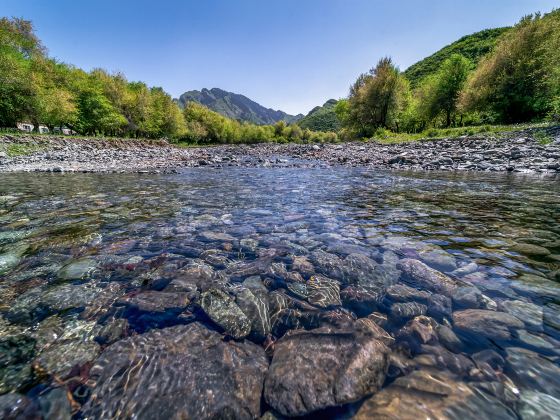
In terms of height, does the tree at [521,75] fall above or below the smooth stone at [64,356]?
above

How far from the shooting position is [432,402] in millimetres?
1508

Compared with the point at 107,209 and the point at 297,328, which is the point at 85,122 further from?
the point at 297,328

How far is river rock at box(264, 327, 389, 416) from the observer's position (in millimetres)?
1590

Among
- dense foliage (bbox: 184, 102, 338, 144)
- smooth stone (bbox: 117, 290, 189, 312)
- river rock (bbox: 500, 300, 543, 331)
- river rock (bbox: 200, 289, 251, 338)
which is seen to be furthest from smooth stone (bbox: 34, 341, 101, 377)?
dense foliage (bbox: 184, 102, 338, 144)

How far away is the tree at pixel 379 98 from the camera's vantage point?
142 feet

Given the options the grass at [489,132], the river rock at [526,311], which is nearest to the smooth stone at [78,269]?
the river rock at [526,311]

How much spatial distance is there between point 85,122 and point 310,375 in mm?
68154

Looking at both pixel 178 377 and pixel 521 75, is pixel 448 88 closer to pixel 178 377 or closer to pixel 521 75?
pixel 521 75

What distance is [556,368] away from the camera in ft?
5.66

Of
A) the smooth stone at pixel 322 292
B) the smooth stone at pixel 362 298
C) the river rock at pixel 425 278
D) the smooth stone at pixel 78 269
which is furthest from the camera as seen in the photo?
the smooth stone at pixel 78 269

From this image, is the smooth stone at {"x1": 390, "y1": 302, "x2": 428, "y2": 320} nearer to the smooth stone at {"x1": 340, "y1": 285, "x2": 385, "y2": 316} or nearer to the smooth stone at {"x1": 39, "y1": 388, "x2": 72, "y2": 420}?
the smooth stone at {"x1": 340, "y1": 285, "x2": 385, "y2": 316}

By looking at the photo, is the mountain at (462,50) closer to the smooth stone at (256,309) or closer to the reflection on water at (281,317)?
the reflection on water at (281,317)

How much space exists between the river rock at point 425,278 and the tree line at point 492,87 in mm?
30170

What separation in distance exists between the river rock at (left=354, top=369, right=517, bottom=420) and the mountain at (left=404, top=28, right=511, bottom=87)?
128484mm
